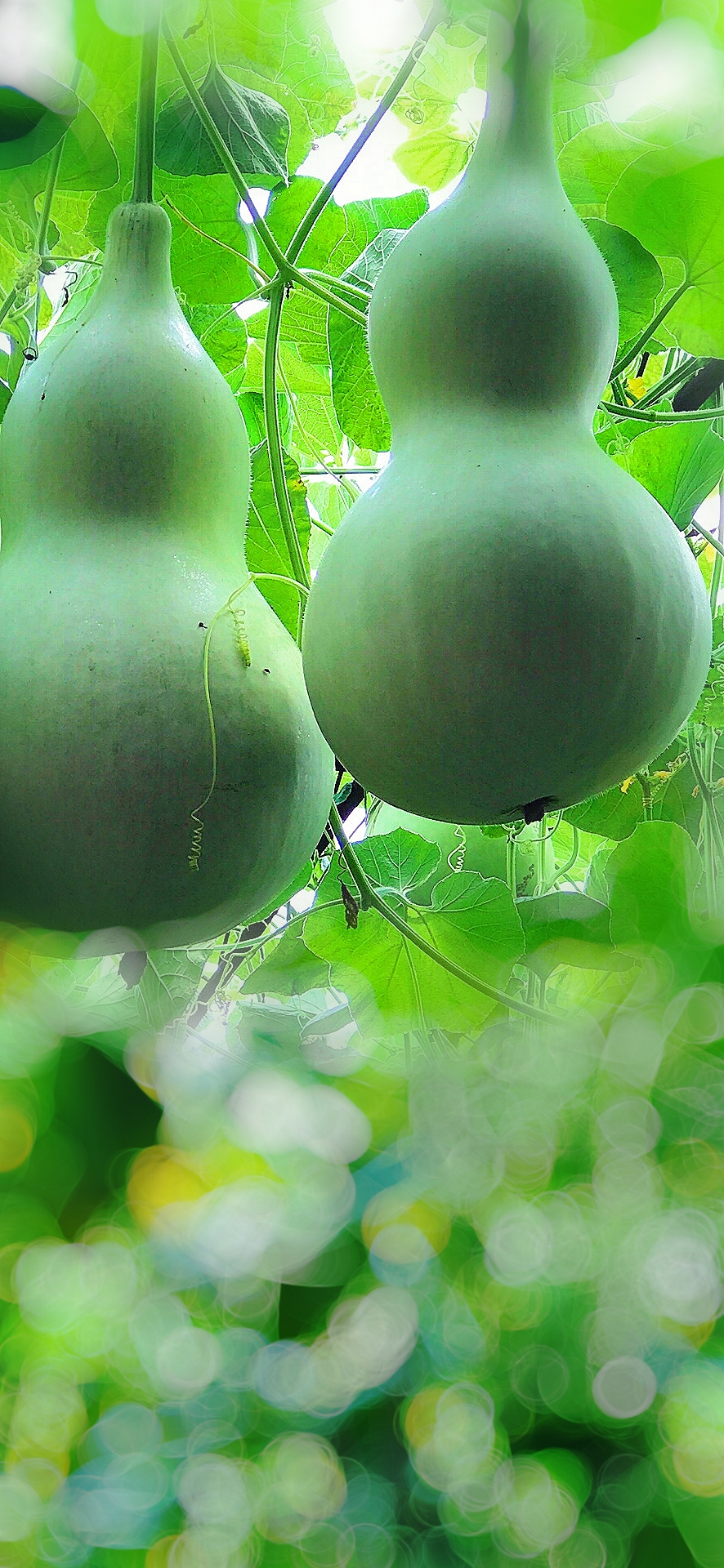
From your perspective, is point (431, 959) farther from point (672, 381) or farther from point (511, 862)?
point (672, 381)

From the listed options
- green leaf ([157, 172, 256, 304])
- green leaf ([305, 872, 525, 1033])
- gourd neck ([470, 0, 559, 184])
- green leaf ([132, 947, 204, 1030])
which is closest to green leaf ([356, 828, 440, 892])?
green leaf ([305, 872, 525, 1033])

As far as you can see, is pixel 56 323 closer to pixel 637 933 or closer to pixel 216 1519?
pixel 637 933

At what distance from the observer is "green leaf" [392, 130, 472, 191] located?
39.5 inches

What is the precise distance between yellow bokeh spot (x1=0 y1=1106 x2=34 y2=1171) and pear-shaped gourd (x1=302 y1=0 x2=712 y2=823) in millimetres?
202

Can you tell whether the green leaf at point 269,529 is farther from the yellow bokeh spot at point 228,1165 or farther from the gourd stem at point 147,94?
the yellow bokeh spot at point 228,1165

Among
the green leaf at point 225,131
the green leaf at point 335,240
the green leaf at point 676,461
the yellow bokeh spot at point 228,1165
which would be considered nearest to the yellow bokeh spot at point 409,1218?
the yellow bokeh spot at point 228,1165

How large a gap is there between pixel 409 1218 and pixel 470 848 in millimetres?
650

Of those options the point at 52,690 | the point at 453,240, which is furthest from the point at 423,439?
the point at 52,690

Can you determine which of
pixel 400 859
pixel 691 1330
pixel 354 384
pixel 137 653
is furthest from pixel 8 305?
pixel 691 1330

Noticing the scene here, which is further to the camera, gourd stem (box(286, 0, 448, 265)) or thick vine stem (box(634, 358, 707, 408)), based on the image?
thick vine stem (box(634, 358, 707, 408))

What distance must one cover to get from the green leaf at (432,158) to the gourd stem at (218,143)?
32 cm

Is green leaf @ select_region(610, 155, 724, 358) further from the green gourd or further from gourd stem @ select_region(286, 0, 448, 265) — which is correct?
the green gourd

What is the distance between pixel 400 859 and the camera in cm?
92

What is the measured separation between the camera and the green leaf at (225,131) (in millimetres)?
725
